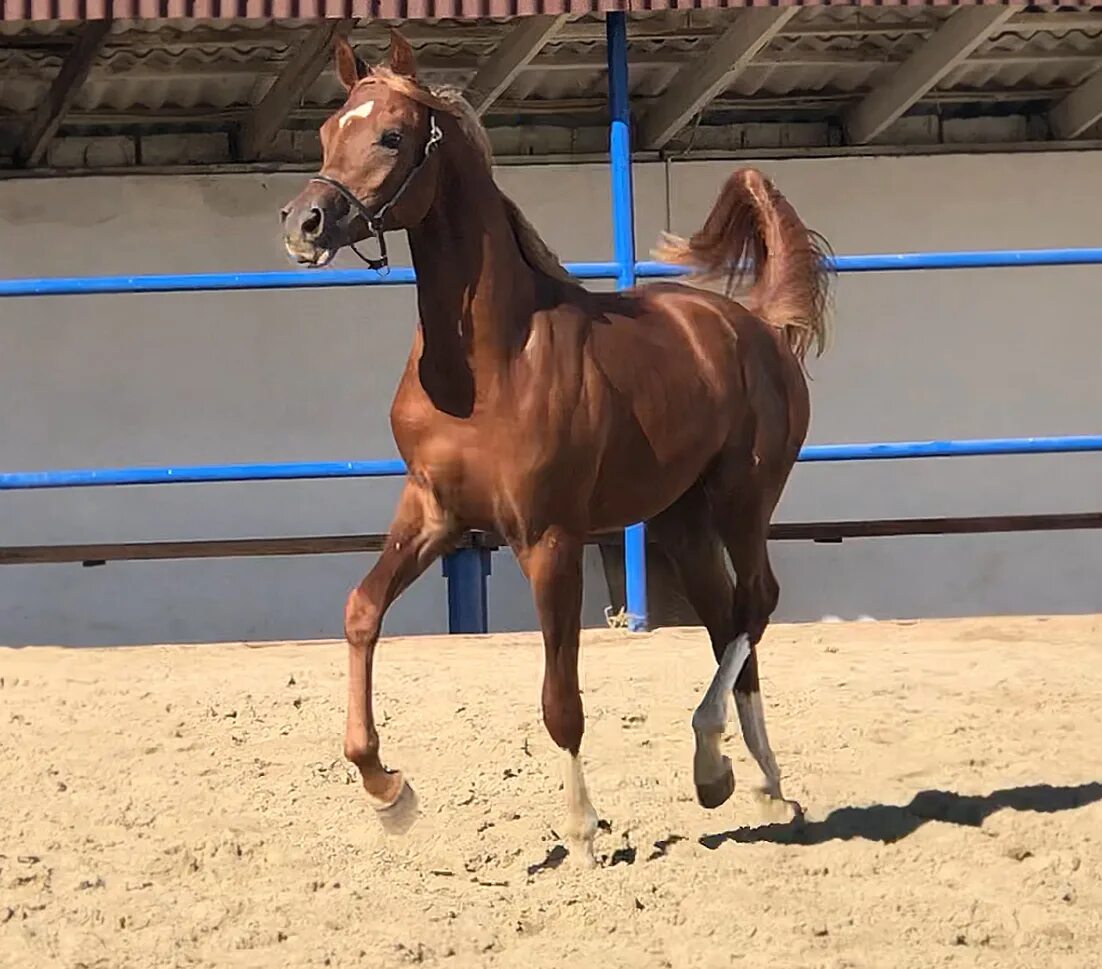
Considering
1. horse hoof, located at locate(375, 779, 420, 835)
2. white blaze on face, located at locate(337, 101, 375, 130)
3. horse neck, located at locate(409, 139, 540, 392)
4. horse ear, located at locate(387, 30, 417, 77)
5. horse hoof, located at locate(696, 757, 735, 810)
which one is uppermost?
horse ear, located at locate(387, 30, 417, 77)

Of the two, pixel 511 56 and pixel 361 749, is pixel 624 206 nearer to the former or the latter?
pixel 511 56

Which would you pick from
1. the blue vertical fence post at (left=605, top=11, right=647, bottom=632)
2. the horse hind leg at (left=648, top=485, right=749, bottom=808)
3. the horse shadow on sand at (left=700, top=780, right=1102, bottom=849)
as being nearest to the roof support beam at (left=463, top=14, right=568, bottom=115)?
the blue vertical fence post at (left=605, top=11, right=647, bottom=632)

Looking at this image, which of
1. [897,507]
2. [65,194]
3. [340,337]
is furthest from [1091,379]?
[65,194]

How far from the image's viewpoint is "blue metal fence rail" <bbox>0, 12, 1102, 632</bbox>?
6.39m

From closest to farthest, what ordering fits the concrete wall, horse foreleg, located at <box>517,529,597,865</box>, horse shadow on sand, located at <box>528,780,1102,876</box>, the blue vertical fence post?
horse foreleg, located at <box>517,529,597,865</box> → horse shadow on sand, located at <box>528,780,1102,876</box> → the blue vertical fence post → the concrete wall

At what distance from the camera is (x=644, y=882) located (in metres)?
4.30

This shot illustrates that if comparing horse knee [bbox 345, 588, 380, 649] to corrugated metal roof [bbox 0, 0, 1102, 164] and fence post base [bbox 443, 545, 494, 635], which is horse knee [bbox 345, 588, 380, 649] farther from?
corrugated metal roof [bbox 0, 0, 1102, 164]

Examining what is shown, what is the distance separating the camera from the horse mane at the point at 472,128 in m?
4.17

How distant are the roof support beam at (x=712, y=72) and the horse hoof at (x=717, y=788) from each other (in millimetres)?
4122

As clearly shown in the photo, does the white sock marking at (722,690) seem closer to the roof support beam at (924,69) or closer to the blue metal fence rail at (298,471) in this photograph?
the blue metal fence rail at (298,471)

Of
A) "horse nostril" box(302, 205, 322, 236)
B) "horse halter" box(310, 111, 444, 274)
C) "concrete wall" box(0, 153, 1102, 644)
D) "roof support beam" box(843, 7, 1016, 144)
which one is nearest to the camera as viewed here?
"horse nostril" box(302, 205, 322, 236)

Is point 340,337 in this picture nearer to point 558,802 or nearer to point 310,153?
point 310,153

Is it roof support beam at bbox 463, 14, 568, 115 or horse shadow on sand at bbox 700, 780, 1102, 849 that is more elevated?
roof support beam at bbox 463, 14, 568, 115

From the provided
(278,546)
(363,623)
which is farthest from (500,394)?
(278,546)
